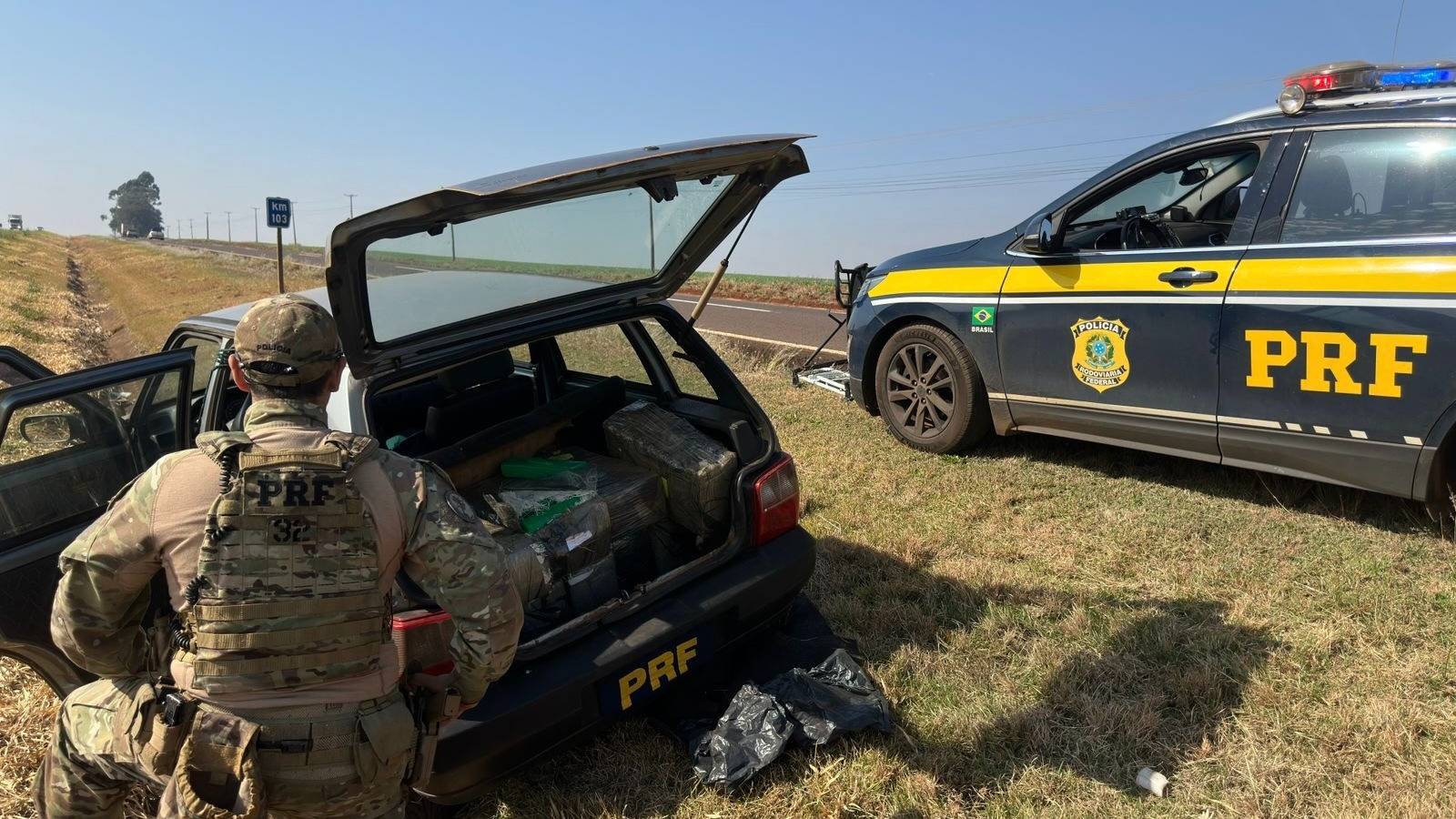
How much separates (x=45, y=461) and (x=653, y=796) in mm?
2102

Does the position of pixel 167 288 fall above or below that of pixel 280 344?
below

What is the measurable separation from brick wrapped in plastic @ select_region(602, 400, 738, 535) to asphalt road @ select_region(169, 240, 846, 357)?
605 cm

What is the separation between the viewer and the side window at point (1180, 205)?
4699 millimetres

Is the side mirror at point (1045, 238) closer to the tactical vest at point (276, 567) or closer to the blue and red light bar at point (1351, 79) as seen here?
the blue and red light bar at point (1351, 79)

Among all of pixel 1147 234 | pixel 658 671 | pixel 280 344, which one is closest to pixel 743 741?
pixel 658 671

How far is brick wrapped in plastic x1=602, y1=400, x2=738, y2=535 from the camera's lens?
10.2 ft

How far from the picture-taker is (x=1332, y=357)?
3.60 meters

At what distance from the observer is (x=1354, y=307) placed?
138 inches

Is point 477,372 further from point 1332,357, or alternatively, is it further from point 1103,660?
point 1332,357

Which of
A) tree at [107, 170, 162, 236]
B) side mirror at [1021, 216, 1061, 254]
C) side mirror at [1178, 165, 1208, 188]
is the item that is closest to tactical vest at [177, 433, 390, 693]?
side mirror at [1021, 216, 1061, 254]

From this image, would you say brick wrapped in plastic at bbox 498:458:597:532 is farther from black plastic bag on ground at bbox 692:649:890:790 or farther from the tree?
the tree

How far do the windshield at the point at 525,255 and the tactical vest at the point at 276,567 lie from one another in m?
1.02

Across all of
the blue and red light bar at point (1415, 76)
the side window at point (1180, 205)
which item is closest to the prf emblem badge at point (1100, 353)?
the side window at point (1180, 205)

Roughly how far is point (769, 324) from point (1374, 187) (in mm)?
11590
